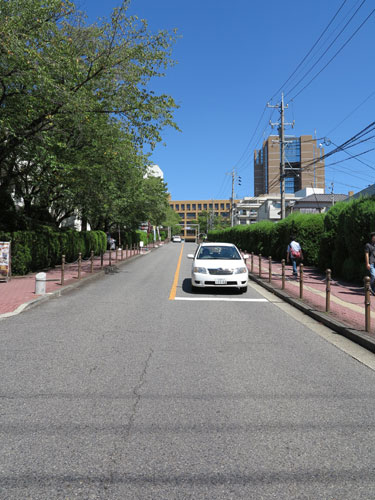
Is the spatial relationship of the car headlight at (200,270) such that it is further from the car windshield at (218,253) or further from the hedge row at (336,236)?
the hedge row at (336,236)

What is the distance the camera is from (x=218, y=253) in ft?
44.7

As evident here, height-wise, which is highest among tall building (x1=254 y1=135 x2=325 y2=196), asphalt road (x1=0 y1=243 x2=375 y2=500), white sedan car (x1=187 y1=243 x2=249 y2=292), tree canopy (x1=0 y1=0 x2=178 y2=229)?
tall building (x1=254 y1=135 x2=325 y2=196)

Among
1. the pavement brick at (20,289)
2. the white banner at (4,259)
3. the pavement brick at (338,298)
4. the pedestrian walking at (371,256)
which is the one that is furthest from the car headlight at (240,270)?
the white banner at (4,259)

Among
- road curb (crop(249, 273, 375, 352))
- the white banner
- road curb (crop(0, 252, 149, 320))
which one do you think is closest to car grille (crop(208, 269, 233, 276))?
road curb (crop(249, 273, 375, 352))

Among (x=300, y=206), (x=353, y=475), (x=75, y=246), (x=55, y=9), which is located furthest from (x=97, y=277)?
(x=300, y=206)

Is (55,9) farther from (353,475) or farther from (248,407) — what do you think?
(353,475)

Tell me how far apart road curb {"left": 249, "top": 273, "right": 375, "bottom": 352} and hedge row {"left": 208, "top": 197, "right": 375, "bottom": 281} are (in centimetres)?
365

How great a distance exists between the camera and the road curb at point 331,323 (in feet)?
20.8

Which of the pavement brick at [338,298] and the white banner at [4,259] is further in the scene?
the white banner at [4,259]

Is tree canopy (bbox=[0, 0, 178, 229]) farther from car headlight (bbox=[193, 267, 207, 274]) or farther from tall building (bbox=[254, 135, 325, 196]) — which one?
tall building (bbox=[254, 135, 325, 196])

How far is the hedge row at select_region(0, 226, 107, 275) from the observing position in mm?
15445

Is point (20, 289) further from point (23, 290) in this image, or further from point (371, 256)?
point (371, 256)

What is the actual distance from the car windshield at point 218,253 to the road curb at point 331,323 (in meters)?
1.90

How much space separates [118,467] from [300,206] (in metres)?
61.3
